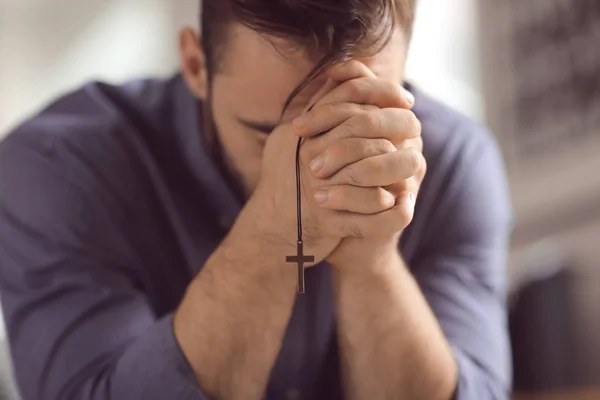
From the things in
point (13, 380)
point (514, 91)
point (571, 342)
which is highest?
point (514, 91)

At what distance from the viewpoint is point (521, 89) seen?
704mm

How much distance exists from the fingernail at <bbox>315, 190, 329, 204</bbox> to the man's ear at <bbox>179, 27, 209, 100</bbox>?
0.12 m

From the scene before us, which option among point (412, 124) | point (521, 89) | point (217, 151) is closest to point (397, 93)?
point (412, 124)

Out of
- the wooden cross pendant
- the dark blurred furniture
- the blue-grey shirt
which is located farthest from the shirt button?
the dark blurred furniture

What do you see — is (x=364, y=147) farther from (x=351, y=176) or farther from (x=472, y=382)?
(x=472, y=382)

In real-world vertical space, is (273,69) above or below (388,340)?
above

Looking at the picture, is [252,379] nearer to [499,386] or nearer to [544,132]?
[499,386]

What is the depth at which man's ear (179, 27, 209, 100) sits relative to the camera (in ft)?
1.49

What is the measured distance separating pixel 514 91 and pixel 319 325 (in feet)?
1.15

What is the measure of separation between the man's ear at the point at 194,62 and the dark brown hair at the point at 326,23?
0.20ft

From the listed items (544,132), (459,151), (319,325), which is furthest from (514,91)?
(319,325)

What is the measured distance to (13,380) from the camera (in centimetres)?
47

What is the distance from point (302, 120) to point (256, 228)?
0.21 ft

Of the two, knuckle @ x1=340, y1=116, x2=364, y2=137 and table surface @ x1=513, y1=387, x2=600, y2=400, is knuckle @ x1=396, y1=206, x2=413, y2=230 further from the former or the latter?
table surface @ x1=513, y1=387, x2=600, y2=400
